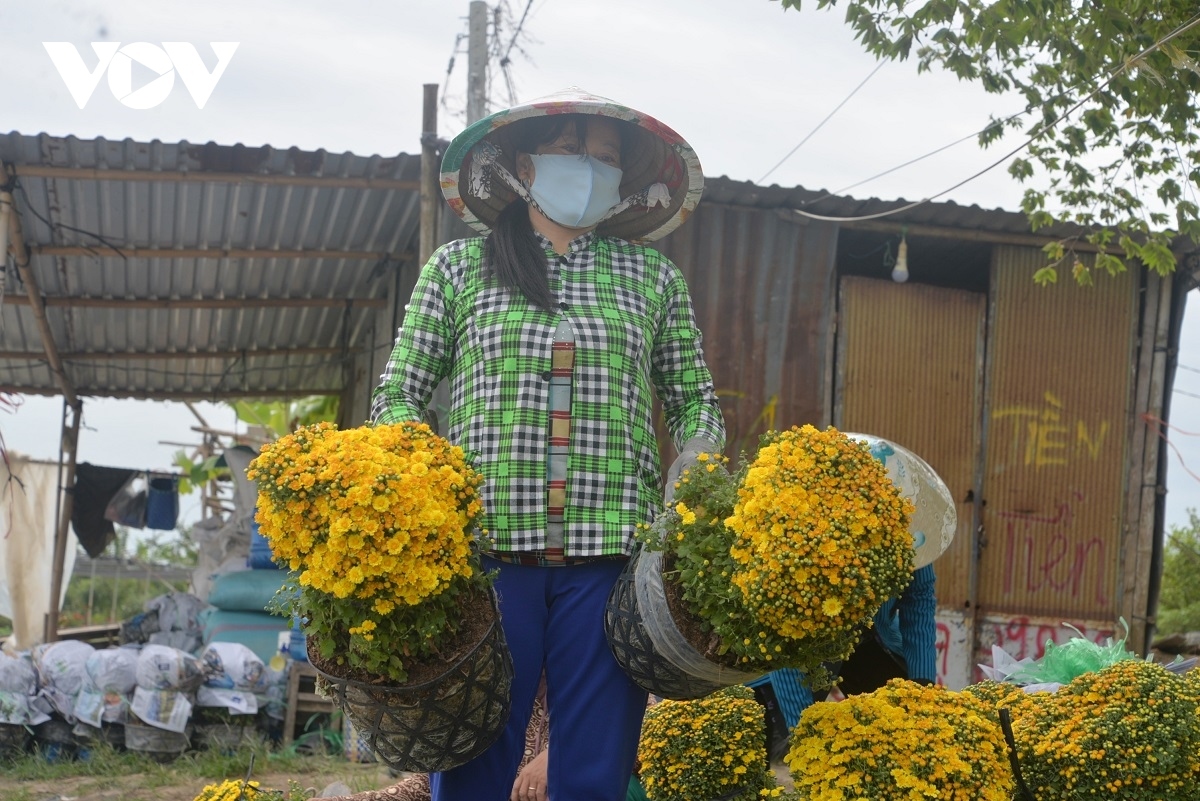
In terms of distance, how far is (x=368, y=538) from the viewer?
2184 mm

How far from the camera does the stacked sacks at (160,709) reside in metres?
7.25

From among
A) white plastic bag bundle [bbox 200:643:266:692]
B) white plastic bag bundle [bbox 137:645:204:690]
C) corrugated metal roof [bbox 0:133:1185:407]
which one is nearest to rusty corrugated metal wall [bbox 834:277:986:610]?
corrugated metal roof [bbox 0:133:1185:407]

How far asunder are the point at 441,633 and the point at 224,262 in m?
6.70

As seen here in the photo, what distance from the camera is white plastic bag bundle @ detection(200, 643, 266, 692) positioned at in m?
7.61

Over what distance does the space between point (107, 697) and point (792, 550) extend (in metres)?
6.26

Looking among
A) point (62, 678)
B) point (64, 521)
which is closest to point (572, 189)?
point (62, 678)

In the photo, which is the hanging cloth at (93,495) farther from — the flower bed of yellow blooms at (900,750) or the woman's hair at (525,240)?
the flower bed of yellow blooms at (900,750)

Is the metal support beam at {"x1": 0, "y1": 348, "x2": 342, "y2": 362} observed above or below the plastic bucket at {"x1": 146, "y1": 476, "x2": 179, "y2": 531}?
above

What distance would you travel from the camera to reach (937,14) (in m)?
5.39

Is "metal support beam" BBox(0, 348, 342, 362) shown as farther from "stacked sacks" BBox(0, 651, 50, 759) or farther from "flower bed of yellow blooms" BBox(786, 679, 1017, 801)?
"flower bed of yellow blooms" BBox(786, 679, 1017, 801)

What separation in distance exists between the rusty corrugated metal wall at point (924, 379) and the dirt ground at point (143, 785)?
3.59 metres

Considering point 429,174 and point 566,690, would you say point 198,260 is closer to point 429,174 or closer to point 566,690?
point 429,174

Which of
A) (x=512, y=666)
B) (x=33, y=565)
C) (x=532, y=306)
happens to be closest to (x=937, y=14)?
(x=532, y=306)

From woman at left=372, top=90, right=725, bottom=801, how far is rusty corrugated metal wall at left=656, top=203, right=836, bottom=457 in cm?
458
